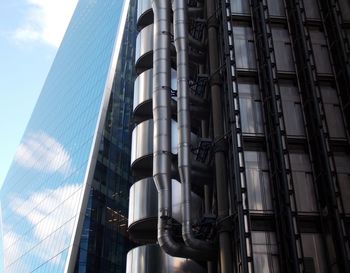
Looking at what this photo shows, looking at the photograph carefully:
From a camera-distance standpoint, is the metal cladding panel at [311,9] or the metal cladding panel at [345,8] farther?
the metal cladding panel at [311,9]

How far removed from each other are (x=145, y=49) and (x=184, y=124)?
1340 centimetres

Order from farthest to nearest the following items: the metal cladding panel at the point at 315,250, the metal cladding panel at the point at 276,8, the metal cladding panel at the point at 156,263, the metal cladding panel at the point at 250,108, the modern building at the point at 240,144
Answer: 1. the metal cladding panel at the point at 276,8
2. the metal cladding panel at the point at 156,263
3. the metal cladding panel at the point at 250,108
4. the modern building at the point at 240,144
5. the metal cladding panel at the point at 315,250

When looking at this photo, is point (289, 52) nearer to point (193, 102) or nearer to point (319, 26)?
point (319, 26)

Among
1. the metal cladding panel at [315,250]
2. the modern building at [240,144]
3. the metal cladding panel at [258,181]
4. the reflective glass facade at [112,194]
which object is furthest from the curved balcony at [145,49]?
the metal cladding panel at [315,250]

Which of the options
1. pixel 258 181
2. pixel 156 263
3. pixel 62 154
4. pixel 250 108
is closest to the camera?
pixel 258 181

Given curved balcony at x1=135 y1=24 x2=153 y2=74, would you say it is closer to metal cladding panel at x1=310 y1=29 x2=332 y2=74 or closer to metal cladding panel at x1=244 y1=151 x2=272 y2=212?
metal cladding panel at x1=310 y1=29 x2=332 y2=74

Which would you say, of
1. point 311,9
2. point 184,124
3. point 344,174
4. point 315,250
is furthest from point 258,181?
point 311,9

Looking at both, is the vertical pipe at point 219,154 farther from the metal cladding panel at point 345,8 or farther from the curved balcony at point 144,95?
the metal cladding panel at point 345,8

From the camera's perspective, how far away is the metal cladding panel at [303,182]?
2553 cm

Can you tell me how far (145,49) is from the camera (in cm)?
4262

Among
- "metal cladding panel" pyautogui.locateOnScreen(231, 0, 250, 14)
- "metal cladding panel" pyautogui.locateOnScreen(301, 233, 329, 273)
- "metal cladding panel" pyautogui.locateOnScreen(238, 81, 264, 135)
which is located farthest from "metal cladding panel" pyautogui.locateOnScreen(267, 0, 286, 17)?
"metal cladding panel" pyautogui.locateOnScreen(301, 233, 329, 273)

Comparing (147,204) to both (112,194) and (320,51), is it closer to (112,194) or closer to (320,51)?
(320,51)

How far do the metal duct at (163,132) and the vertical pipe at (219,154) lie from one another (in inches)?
98.6

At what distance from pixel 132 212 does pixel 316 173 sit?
524 inches
